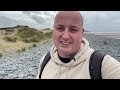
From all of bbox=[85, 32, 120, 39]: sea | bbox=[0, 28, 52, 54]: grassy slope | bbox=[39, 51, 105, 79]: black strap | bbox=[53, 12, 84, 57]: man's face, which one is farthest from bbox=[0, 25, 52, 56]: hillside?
bbox=[39, 51, 105, 79]: black strap

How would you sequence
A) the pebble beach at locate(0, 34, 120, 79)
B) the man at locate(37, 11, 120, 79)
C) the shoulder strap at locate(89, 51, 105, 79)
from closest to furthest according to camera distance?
the shoulder strap at locate(89, 51, 105, 79)
the man at locate(37, 11, 120, 79)
the pebble beach at locate(0, 34, 120, 79)

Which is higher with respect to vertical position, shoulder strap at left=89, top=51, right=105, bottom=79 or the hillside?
the hillside

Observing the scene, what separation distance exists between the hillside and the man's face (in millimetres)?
253

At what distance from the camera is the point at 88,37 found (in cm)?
170

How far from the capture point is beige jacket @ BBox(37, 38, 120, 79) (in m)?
1.33

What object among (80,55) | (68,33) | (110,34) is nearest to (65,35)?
(68,33)

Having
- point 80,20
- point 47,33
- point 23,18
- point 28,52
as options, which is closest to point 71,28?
point 80,20

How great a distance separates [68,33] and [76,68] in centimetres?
22

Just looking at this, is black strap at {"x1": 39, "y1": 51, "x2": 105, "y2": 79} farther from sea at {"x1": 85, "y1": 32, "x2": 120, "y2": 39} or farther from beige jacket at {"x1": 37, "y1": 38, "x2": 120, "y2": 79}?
sea at {"x1": 85, "y1": 32, "x2": 120, "y2": 39}

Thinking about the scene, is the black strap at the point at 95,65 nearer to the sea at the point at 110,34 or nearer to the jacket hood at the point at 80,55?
Result: the jacket hood at the point at 80,55

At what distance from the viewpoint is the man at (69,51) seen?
140cm

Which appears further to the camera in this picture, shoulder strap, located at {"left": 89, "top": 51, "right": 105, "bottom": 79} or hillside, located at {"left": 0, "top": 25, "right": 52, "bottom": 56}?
hillside, located at {"left": 0, "top": 25, "right": 52, "bottom": 56}

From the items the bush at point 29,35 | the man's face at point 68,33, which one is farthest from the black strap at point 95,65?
the bush at point 29,35
